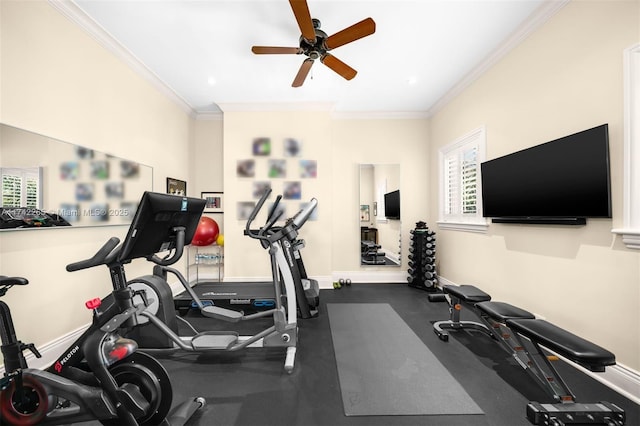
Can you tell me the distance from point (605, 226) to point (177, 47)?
13.8ft

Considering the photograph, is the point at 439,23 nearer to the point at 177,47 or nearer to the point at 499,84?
the point at 499,84

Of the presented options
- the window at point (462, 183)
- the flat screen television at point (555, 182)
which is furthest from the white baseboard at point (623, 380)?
the window at point (462, 183)

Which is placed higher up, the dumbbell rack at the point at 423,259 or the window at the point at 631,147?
the window at the point at 631,147

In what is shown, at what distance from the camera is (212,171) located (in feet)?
14.8

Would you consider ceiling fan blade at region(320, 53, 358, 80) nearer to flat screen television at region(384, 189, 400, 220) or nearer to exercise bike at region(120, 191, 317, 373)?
exercise bike at region(120, 191, 317, 373)

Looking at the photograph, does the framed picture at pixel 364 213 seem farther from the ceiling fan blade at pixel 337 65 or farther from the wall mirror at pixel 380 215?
the ceiling fan blade at pixel 337 65

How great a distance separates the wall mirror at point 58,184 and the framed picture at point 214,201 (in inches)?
62.2

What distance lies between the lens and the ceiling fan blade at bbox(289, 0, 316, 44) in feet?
5.66

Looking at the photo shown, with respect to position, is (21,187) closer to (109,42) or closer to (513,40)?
(109,42)

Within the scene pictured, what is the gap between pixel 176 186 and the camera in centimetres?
390

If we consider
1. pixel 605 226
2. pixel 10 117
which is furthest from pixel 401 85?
pixel 10 117

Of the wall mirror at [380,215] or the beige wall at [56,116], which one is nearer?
the beige wall at [56,116]

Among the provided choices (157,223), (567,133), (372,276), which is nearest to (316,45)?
(157,223)

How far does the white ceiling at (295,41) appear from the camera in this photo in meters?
2.22
